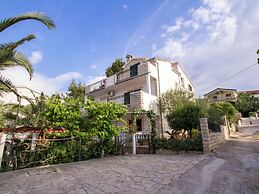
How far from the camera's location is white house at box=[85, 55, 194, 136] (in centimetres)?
1529

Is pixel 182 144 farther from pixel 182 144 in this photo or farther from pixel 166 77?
pixel 166 77

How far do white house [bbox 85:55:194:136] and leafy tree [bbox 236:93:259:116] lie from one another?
3206 centimetres

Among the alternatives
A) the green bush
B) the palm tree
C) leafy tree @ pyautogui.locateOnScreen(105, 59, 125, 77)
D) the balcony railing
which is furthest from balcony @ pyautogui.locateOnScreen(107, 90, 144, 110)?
leafy tree @ pyautogui.locateOnScreen(105, 59, 125, 77)

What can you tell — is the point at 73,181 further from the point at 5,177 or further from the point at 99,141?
the point at 99,141

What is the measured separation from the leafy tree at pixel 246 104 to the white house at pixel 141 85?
32.1 meters

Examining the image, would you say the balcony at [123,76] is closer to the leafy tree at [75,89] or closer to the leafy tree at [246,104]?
the leafy tree at [75,89]

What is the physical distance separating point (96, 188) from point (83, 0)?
350 inches

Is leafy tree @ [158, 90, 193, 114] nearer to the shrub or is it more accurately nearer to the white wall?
the white wall

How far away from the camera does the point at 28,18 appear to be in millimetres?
6312

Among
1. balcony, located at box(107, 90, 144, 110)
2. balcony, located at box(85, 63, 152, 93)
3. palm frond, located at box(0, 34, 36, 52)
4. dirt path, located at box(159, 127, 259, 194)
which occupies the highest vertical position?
balcony, located at box(85, 63, 152, 93)

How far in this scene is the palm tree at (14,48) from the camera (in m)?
6.12

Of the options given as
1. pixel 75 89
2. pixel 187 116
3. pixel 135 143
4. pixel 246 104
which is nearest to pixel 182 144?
pixel 187 116

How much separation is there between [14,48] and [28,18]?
1.47 metres

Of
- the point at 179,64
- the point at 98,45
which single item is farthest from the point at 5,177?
the point at 179,64
